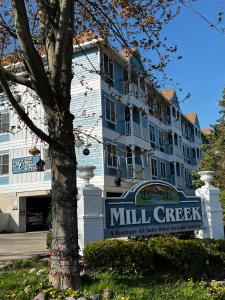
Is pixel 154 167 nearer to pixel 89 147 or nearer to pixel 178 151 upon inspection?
pixel 178 151

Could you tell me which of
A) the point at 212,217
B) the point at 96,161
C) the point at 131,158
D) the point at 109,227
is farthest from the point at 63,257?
the point at 131,158

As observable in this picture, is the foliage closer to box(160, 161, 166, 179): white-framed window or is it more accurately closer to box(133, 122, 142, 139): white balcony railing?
box(133, 122, 142, 139): white balcony railing

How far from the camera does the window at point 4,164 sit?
28.1 m

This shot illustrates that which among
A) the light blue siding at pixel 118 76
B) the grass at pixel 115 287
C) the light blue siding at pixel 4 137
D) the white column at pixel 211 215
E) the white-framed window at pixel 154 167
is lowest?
the grass at pixel 115 287

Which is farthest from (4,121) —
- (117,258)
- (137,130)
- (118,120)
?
(117,258)

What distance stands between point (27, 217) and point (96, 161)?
742 centimetres

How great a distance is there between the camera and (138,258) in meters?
8.09

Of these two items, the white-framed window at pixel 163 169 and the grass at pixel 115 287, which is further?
the white-framed window at pixel 163 169

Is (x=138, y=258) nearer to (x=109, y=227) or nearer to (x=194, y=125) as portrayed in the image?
(x=109, y=227)

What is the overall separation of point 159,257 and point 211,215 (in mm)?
3759

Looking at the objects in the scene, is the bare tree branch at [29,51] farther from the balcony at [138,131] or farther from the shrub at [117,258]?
the balcony at [138,131]

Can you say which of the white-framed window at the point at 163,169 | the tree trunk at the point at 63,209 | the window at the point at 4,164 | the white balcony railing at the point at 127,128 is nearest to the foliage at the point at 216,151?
the white balcony railing at the point at 127,128

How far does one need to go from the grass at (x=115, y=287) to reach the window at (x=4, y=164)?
20.9 meters

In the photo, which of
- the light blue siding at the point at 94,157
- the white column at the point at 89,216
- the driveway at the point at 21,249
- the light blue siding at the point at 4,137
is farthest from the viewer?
the light blue siding at the point at 4,137
